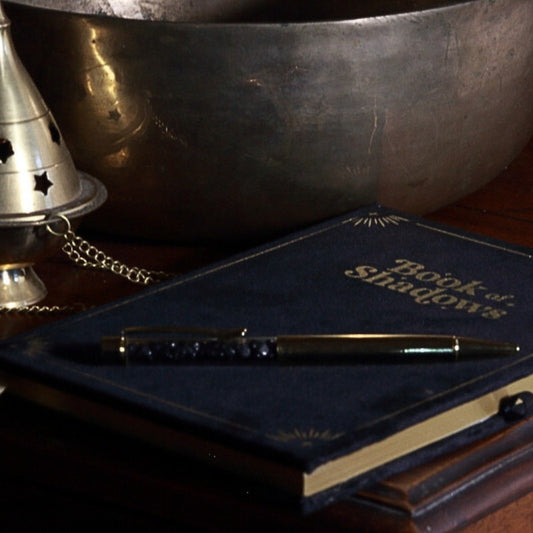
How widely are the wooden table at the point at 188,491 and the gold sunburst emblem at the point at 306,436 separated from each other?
0.09ft

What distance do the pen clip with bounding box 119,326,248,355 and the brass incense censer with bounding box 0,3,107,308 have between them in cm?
10

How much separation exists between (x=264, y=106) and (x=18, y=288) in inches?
6.7

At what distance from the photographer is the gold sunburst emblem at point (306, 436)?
0.57m

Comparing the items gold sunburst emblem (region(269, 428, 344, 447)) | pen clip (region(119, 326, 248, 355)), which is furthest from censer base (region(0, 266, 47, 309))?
gold sunburst emblem (region(269, 428, 344, 447))

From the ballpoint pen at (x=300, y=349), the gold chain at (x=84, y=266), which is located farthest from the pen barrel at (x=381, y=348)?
the gold chain at (x=84, y=266)

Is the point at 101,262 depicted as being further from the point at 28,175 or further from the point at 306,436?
the point at 306,436

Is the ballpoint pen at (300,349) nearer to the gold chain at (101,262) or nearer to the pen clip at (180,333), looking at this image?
the pen clip at (180,333)

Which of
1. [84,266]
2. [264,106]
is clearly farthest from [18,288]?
[264,106]

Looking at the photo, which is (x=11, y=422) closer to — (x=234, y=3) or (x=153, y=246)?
(x=153, y=246)

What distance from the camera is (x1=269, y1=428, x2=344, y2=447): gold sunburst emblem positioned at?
0.57m

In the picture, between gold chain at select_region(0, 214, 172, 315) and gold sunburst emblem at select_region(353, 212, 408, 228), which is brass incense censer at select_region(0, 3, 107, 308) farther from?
gold sunburst emblem at select_region(353, 212, 408, 228)

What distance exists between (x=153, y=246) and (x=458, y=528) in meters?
0.33

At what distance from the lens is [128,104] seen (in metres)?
0.79

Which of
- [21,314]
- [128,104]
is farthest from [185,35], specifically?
[21,314]
